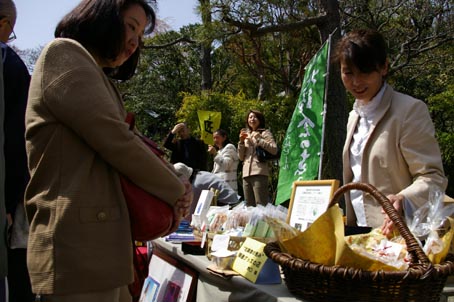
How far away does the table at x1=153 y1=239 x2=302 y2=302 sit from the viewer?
1.35m

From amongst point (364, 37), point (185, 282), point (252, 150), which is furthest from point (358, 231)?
point (252, 150)

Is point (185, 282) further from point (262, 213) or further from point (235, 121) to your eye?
point (235, 121)

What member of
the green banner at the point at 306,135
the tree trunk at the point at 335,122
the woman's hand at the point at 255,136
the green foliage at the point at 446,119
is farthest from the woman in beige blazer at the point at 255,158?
the green foliage at the point at 446,119

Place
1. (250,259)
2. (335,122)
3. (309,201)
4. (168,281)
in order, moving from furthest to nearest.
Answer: (335,122) → (168,281) → (309,201) → (250,259)

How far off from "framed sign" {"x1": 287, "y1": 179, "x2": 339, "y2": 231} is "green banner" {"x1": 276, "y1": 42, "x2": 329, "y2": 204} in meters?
1.62

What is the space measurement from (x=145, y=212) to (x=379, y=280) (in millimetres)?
606

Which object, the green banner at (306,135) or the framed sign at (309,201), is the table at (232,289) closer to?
the framed sign at (309,201)

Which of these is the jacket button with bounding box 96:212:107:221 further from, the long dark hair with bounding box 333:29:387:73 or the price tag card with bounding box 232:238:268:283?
the long dark hair with bounding box 333:29:387:73

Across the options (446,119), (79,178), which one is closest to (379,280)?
(79,178)

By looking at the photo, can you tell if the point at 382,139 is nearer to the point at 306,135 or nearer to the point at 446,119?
the point at 306,135

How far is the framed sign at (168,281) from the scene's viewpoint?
6.41 feet

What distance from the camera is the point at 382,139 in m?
1.55

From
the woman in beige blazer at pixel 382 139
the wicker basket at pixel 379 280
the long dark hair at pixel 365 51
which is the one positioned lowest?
the wicker basket at pixel 379 280

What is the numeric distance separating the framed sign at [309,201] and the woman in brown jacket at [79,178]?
75cm
